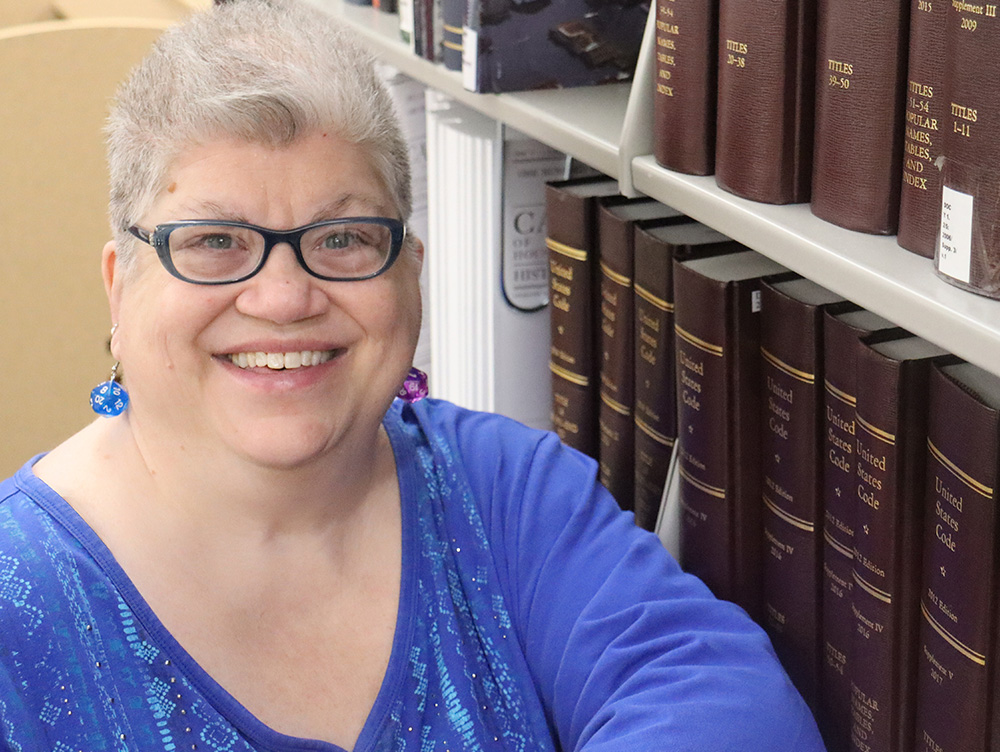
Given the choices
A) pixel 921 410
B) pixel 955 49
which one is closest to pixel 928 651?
pixel 921 410

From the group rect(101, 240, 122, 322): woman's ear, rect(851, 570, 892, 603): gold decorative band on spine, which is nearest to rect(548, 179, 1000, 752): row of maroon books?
rect(851, 570, 892, 603): gold decorative band on spine

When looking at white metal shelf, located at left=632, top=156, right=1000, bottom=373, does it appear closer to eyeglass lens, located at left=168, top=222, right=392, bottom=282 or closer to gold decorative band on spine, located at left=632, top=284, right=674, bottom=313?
gold decorative band on spine, located at left=632, top=284, right=674, bottom=313

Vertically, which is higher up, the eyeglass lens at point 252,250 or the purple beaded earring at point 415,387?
the eyeglass lens at point 252,250

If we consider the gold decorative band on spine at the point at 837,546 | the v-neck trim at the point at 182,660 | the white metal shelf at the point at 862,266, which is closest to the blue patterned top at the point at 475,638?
the v-neck trim at the point at 182,660

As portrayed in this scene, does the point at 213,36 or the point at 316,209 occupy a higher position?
the point at 213,36

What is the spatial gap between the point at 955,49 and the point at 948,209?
92 millimetres

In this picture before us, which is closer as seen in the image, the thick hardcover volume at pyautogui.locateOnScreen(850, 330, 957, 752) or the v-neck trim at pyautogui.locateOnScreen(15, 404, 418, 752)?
the thick hardcover volume at pyautogui.locateOnScreen(850, 330, 957, 752)

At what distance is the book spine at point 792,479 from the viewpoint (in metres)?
0.94

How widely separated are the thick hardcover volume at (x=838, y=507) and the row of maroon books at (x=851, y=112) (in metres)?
0.11

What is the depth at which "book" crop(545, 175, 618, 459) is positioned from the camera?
1.25m

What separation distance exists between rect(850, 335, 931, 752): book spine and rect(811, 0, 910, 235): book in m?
0.11

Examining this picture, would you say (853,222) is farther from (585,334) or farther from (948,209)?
(585,334)

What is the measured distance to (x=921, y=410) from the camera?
0.81 metres

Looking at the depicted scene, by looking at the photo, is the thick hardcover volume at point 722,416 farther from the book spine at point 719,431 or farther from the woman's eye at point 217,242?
the woman's eye at point 217,242
